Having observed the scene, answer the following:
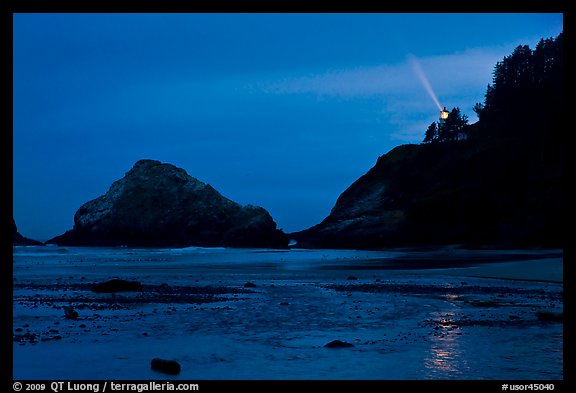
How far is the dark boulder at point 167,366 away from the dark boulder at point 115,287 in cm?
1841

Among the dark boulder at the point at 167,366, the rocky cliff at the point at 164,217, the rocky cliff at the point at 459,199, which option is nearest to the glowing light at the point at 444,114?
the rocky cliff at the point at 459,199

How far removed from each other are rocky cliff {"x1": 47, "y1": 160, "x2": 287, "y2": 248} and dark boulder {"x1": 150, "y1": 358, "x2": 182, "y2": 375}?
144 metres

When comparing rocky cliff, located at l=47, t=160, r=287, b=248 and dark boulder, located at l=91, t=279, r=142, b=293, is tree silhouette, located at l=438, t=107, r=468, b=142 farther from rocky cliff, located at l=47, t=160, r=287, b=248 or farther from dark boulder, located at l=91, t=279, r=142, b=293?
dark boulder, located at l=91, t=279, r=142, b=293

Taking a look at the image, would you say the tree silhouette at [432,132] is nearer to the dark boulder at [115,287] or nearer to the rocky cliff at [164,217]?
the rocky cliff at [164,217]

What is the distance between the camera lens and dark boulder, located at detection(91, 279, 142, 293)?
29.6 meters

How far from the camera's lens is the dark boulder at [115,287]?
2961 centimetres

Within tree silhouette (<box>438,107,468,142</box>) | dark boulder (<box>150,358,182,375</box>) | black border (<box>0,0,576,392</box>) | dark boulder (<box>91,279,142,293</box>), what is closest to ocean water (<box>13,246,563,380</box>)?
dark boulder (<box>150,358,182,375</box>)

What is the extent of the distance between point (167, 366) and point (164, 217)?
168003 mm
